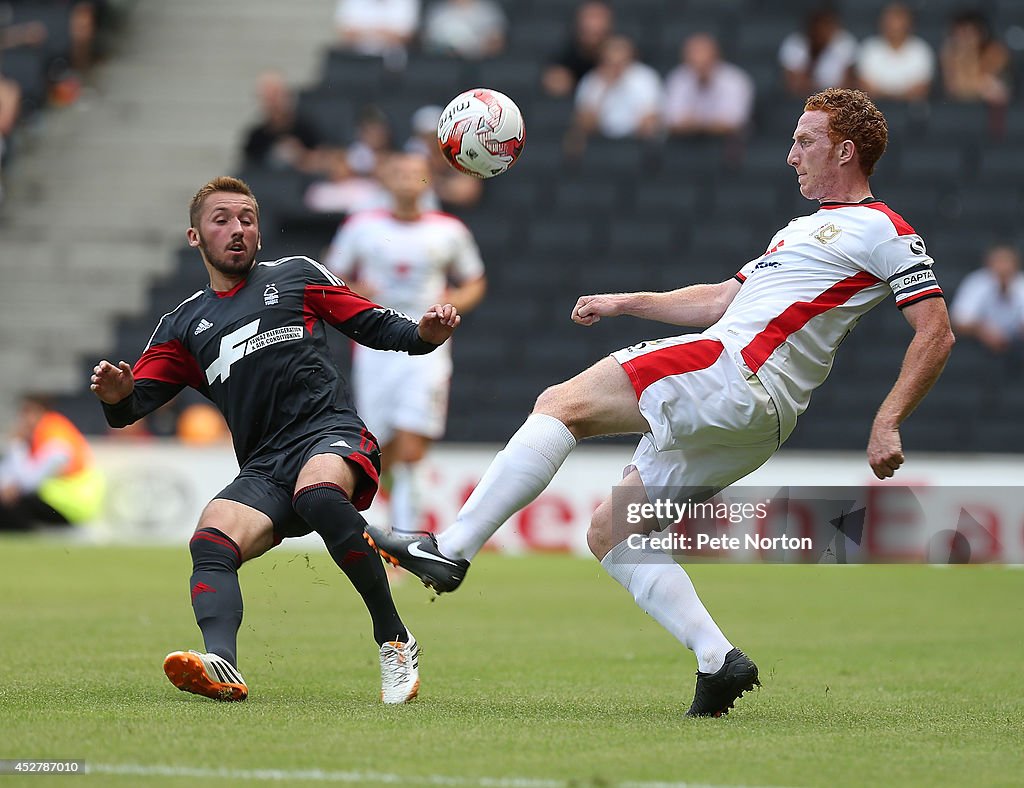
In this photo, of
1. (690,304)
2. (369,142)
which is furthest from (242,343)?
(369,142)

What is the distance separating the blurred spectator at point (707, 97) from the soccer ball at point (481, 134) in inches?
399

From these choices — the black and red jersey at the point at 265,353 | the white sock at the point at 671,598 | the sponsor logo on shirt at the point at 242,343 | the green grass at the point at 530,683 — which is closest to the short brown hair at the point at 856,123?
the white sock at the point at 671,598

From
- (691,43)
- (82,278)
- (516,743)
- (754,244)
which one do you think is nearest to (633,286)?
(754,244)

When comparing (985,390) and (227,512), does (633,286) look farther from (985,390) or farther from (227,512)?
(227,512)

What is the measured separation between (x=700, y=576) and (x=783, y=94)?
21.9 feet

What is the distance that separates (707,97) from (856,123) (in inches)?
442

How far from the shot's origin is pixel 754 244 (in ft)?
52.1

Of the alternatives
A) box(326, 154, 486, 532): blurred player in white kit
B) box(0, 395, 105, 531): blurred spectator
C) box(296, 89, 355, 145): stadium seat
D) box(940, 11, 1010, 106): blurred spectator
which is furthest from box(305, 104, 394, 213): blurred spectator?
box(940, 11, 1010, 106): blurred spectator

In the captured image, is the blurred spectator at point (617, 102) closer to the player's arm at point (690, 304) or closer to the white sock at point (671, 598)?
the player's arm at point (690, 304)

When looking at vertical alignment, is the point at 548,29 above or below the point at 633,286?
above

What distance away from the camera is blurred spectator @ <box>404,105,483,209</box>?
1518 centimetres

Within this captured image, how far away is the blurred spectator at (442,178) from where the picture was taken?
15.2 meters

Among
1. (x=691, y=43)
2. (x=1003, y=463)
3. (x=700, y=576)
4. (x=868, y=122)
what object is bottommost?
A: (x=700, y=576)

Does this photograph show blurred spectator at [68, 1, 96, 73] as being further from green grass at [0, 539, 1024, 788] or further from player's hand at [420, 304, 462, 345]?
player's hand at [420, 304, 462, 345]
